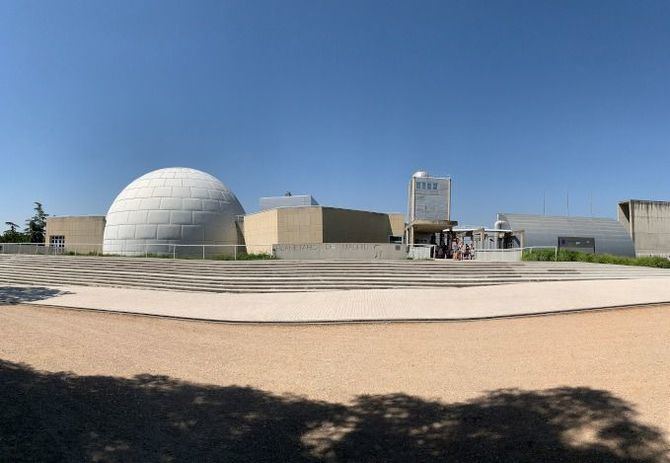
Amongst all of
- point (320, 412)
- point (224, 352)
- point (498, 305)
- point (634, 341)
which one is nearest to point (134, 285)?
point (224, 352)

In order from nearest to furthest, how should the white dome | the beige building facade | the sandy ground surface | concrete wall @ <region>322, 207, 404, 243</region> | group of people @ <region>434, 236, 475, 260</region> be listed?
the sandy ground surface → group of people @ <region>434, 236, 475, 260</region> → the beige building facade → concrete wall @ <region>322, 207, 404, 243</region> → the white dome

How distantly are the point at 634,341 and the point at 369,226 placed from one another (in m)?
22.6

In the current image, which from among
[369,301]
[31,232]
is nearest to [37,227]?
[31,232]

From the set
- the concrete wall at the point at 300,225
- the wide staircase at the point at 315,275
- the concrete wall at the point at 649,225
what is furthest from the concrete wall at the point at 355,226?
the concrete wall at the point at 649,225

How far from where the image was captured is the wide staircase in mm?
16031

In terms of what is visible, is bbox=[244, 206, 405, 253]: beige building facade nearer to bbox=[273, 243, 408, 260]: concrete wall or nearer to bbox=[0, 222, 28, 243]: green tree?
bbox=[273, 243, 408, 260]: concrete wall

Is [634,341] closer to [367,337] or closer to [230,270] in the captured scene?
[367,337]

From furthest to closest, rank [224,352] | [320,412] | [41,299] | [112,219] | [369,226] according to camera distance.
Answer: [112,219] < [369,226] < [41,299] < [224,352] < [320,412]

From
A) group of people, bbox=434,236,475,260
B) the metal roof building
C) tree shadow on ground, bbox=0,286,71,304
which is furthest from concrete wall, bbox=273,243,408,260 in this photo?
the metal roof building

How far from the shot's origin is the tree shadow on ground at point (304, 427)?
11.5 feet

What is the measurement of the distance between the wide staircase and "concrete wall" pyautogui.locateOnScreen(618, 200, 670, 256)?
81.4 ft

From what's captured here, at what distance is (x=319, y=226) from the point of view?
2606 centimetres

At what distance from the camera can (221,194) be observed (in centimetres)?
3375

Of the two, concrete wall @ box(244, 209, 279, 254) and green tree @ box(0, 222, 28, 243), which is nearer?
concrete wall @ box(244, 209, 279, 254)
